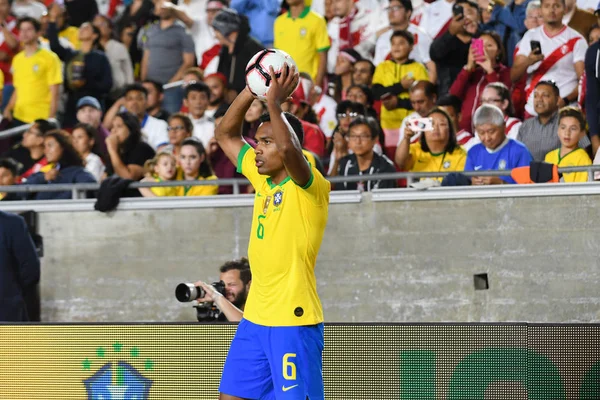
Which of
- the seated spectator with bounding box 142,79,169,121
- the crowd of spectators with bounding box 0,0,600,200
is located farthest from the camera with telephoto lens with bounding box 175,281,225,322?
the seated spectator with bounding box 142,79,169,121

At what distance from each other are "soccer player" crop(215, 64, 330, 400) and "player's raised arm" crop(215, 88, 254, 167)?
0.38 metres

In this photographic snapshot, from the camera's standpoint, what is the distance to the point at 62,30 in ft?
56.4

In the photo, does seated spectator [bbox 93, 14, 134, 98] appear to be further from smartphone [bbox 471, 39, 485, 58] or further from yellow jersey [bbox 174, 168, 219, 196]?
smartphone [bbox 471, 39, 485, 58]

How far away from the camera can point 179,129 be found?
1226 cm

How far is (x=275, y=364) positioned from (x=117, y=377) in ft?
6.67

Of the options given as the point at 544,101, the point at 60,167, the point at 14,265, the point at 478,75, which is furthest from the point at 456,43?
the point at 14,265

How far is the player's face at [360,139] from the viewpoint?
35.7ft

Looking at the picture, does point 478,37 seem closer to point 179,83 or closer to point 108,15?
point 179,83

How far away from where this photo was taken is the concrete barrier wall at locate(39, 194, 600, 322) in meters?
9.89

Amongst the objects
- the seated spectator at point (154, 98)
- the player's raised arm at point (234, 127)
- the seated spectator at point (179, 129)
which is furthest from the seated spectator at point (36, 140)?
the player's raised arm at point (234, 127)

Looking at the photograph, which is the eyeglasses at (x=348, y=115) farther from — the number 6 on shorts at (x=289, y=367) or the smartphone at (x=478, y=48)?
the number 6 on shorts at (x=289, y=367)

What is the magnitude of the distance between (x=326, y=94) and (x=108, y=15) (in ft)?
17.5

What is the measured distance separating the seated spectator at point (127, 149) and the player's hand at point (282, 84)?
6.41 m

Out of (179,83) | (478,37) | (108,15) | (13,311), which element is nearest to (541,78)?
(478,37)
